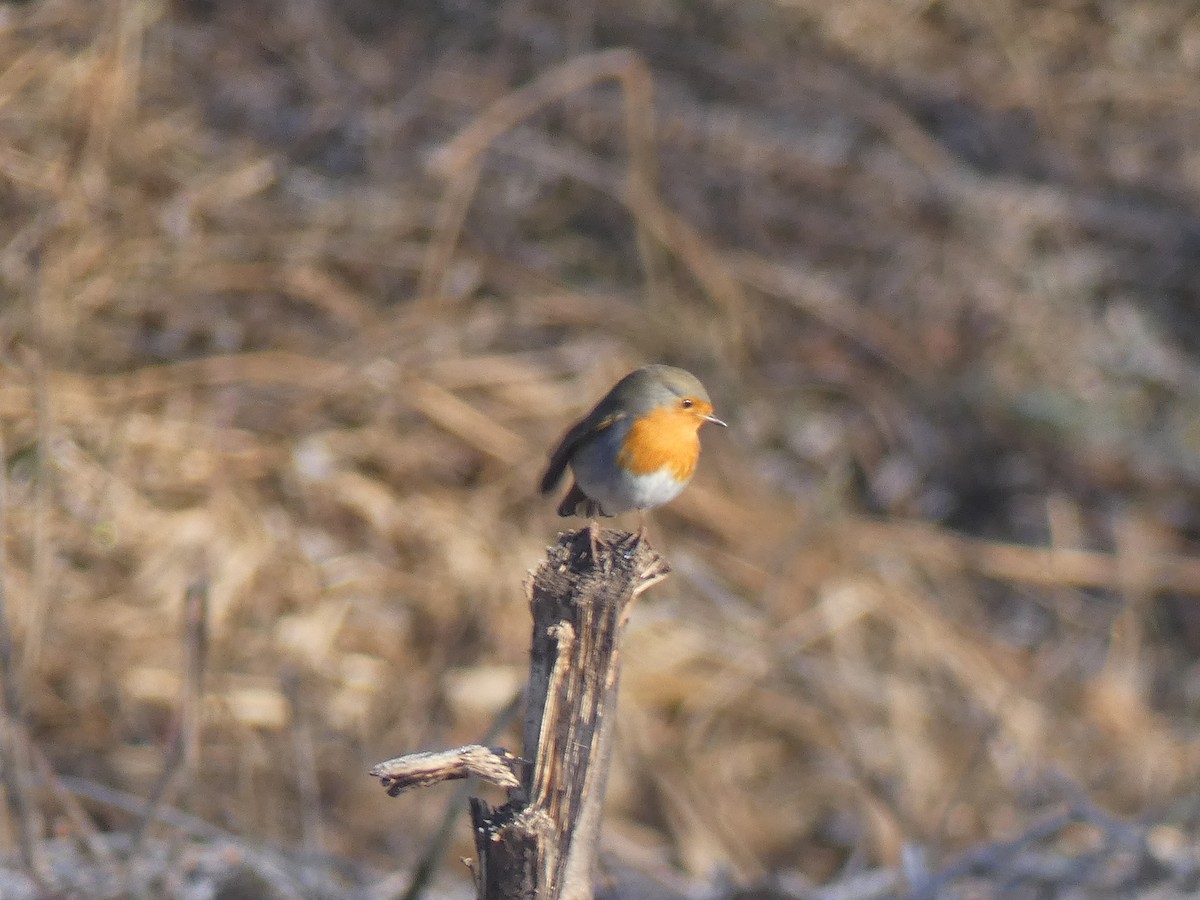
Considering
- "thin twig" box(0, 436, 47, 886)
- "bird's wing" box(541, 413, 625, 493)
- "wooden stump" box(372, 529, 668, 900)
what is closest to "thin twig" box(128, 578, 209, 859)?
"thin twig" box(0, 436, 47, 886)

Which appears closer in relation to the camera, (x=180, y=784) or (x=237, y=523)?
(x=180, y=784)

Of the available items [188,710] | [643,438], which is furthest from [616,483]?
[188,710]

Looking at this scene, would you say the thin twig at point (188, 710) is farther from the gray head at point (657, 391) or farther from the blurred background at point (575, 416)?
the gray head at point (657, 391)

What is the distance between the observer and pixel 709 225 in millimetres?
7699

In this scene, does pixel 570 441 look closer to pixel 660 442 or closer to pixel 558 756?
pixel 660 442

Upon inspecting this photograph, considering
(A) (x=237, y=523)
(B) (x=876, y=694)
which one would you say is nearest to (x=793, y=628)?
(B) (x=876, y=694)

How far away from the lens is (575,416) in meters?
6.20

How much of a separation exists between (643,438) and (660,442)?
0.04 metres

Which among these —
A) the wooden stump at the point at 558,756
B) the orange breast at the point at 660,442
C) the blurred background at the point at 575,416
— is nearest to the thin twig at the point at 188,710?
the blurred background at the point at 575,416

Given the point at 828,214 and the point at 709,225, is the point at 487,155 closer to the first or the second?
the point at 709,225

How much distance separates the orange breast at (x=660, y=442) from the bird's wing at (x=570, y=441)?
0.17ft

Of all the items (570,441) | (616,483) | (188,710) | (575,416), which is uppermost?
(575,416)

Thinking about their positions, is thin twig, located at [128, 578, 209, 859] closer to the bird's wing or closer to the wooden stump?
the bird's wing

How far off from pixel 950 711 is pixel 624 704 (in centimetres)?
152
